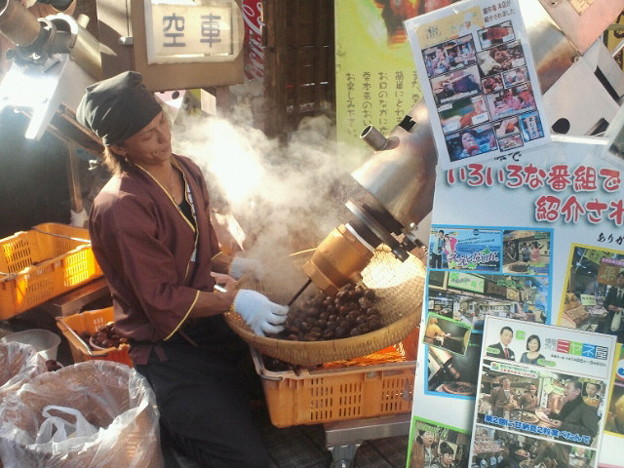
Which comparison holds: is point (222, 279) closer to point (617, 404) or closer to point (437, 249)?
point (437, 249)

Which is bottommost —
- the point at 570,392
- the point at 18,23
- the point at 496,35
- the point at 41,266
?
the point at 41,266

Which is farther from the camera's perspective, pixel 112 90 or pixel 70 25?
pixel 70 25

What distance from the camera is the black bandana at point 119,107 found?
303 cm

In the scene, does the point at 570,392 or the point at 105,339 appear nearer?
the point at 570,392

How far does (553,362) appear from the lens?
217 centimetres

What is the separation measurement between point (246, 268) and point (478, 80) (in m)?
2.40

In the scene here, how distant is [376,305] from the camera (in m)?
4.08

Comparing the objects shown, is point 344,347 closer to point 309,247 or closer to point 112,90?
point 309,247

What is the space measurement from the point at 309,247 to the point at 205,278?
122 centimetres

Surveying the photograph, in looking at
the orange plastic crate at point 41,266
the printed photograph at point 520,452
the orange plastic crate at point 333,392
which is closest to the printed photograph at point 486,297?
the printed photograph at point 520,452

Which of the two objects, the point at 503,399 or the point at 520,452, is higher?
the point at 503,399

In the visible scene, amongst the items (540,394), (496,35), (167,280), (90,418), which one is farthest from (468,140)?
(90,418)

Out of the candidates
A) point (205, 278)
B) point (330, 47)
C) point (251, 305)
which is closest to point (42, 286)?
point (205, 278)

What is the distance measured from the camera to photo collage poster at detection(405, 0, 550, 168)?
208 centimetres
